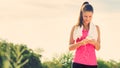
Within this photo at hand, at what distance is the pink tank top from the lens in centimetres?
679

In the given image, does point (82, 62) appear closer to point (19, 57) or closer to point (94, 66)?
point (94, 66)

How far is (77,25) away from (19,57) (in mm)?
4758

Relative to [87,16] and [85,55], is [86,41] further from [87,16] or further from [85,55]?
[87,16]

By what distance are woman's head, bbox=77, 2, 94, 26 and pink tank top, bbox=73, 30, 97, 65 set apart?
30cm

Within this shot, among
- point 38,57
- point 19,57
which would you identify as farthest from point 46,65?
point 19,57

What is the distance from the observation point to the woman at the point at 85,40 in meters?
6.70

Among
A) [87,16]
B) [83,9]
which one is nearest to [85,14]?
[87,16]

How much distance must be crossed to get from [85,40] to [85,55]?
1.11 feet

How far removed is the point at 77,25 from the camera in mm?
6895

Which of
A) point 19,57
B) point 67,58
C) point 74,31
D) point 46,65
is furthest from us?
point 46,65

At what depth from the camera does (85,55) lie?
22.4 ft

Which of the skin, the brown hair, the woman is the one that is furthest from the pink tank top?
the brown hair

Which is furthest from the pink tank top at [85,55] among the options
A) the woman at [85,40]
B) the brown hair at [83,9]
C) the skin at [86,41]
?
the brown hair at [83,9]

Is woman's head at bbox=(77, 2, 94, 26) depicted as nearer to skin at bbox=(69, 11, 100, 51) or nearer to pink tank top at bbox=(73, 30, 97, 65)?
skin at bbox=(69, 11, 100, 51)
